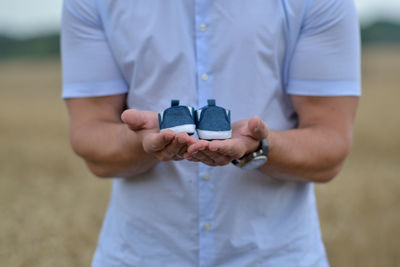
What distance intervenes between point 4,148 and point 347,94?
8.08m

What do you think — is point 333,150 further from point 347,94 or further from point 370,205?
point 370,205

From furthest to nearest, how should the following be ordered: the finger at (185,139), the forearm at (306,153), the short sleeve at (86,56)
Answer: the short sleeve at (86,56) → the forearm at (306,153) → the finger at (185,139)

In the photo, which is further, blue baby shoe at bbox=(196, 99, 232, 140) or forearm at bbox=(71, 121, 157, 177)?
forearm at bbox=(71, 121, 157, 177)

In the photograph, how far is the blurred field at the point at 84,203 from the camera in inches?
170

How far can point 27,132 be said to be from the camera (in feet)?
35.0

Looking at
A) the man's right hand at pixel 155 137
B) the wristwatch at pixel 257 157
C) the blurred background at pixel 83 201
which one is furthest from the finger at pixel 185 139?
the blurred background at pixel 83 201

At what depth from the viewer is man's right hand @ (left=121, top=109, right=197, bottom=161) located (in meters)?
1.34

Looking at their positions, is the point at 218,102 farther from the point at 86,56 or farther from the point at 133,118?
the point at 86,56

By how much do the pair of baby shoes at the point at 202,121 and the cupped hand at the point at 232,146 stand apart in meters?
0.04

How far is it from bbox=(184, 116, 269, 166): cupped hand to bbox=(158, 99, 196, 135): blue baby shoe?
0.27ft

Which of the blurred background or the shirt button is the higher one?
the shirt button

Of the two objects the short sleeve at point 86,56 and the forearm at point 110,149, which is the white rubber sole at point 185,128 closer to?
the forearm at point 110,149

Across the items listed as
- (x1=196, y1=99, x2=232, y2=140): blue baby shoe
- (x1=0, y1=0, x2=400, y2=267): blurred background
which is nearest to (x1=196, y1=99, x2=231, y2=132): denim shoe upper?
(x1=196, y1=99, x2=232, y2=140): blue baby shoe

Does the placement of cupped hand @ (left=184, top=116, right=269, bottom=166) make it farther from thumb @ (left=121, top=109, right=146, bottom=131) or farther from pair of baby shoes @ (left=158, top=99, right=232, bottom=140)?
thumb @ (left=121, top=109, right=146, bottom=131)
